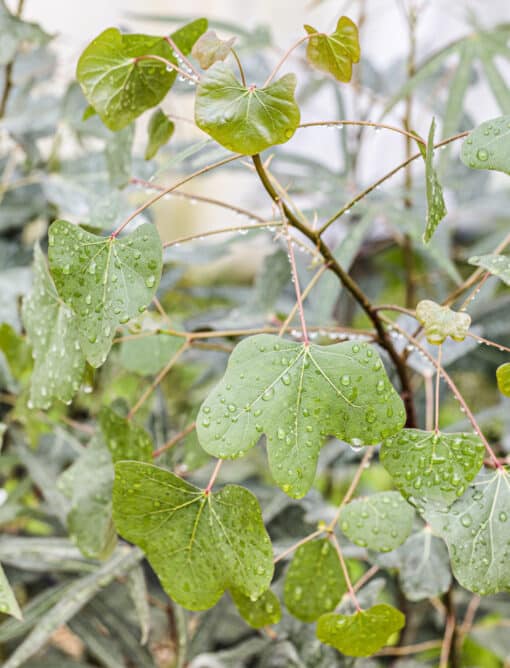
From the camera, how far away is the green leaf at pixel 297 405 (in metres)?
0.39

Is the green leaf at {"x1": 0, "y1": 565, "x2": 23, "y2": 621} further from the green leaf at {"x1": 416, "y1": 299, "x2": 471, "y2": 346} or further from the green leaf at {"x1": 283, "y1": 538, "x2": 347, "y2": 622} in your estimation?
the green leaf at {"x1": 416, "y1": 299, "x2": 471, "y2": 346}

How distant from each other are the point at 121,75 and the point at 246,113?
0.15 meters

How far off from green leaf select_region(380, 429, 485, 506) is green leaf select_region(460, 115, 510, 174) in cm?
16

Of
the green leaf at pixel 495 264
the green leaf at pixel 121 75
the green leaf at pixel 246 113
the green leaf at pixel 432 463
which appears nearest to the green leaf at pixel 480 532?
the green leaf at pixel 432 463

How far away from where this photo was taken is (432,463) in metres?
0.40

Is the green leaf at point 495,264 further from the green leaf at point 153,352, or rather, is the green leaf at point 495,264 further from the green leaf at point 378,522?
the green leaf at point 153,352

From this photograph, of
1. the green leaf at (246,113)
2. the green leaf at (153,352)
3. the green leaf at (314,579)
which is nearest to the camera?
the green leaf at (246,113)

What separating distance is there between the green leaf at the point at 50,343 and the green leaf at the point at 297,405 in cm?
12

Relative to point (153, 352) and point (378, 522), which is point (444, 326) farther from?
point (153, 352)

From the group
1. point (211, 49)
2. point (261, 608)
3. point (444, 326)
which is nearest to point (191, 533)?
point (261, 608)

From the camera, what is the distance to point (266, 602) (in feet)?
1.57

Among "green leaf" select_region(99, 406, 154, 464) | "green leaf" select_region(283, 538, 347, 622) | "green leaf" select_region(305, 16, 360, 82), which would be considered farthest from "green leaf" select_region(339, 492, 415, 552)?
"green leaf" select_region(305, 16, 360, 82)

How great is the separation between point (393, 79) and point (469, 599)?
90 cm

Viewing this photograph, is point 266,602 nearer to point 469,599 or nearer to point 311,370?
point 311,370
